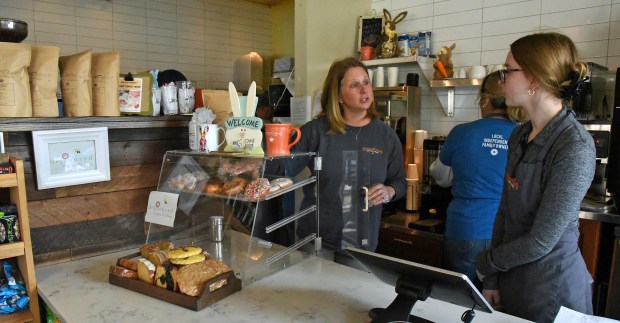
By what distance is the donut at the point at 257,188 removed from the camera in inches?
57.1

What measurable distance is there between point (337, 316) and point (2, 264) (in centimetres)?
114

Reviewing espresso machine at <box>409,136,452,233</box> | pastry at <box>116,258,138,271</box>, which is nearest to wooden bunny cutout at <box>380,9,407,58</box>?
espresso machine at <box>409,136,452,233</box>

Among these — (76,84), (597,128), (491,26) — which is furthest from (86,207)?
(491,26)

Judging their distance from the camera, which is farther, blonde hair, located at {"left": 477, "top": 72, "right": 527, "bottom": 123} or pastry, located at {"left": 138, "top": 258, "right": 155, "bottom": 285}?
blonde hair, located at {"left": 477, "top": 72, "right": 527, "bottom": 123}

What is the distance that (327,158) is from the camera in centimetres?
207

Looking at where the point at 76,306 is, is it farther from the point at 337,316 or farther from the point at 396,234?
the point at 396,234

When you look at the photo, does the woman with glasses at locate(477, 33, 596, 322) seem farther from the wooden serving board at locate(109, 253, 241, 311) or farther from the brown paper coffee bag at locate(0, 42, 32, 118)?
the brown paper coffee bag at locate(0, 42, 32, 118)

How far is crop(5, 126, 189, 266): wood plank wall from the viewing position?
63.2 inches

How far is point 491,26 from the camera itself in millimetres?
3258

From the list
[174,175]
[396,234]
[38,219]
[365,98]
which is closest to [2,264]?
[38,219]

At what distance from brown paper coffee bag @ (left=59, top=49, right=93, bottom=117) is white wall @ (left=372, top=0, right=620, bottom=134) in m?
2.61

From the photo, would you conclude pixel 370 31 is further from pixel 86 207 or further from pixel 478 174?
pixel 86 207

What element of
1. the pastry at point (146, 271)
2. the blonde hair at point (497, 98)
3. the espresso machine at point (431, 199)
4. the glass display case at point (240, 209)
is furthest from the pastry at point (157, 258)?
the espresso machine at point (431, 199)

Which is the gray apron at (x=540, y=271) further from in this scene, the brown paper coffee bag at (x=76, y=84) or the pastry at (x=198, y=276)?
the brown paper coffee bag at (x=76, y=84)
